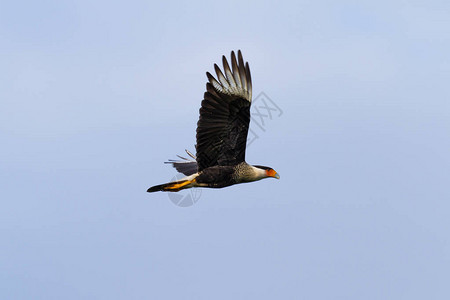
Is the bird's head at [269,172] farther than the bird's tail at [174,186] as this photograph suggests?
Yes

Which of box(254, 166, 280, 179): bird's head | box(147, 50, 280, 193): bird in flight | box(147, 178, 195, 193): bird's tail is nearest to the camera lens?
box(147, 50, 280, 193): bird in flight

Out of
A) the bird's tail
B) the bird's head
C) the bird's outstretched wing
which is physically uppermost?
the bird's outstretched wing

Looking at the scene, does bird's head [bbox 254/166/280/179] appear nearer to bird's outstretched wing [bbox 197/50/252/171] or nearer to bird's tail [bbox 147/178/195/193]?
bird's outstretched wing [bbox 197/50/252/171]

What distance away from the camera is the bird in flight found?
1075cm

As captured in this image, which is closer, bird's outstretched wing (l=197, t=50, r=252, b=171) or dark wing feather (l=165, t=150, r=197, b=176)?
bird's outstretched wing (l=197, t=50, r=252, b=171)

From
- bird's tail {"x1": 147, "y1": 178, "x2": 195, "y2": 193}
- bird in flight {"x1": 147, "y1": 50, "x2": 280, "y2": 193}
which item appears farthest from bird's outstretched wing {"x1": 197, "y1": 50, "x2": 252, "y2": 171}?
bird's tail {"x1": 147, "y1": 178, "x2": 195, "y2": 193}

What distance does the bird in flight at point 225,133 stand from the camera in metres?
10.8

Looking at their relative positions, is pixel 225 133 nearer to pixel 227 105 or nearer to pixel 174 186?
pixel 227 105

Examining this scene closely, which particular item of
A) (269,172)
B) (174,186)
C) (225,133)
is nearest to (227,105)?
(225,133)

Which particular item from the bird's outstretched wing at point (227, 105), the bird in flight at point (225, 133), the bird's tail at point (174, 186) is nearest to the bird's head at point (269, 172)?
the bird in flight at point (225, 133)

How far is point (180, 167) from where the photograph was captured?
43.4ft

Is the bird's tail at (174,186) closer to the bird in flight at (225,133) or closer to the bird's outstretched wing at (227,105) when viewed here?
the bird in flight at (225,133)

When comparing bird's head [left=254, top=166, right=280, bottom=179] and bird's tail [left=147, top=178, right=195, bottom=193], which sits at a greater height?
bird's head [left=254, top=166, right=280, bottom=179]

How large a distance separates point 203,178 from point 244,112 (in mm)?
1259
